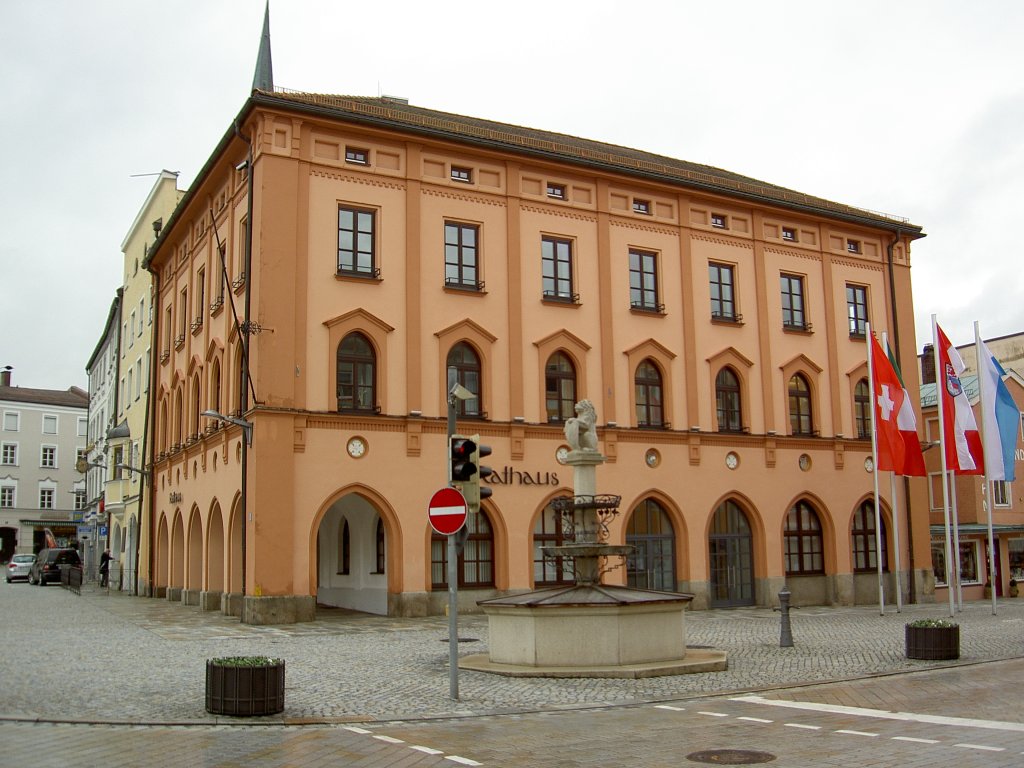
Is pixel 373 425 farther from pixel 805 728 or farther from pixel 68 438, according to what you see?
pixel 68 438


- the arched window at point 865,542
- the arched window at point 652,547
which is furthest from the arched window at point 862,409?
the arched window at point 652,547

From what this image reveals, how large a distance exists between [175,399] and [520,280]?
47.2ft

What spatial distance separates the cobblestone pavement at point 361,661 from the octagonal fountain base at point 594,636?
33cm

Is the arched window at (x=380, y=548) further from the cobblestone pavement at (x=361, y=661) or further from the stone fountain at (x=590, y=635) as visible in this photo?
the stone fountain at (x=590, y=635)

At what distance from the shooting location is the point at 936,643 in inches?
661

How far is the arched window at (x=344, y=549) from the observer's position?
1200 inches

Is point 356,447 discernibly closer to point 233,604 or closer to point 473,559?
point 473,559

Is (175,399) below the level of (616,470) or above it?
above

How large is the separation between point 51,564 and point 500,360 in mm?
33491

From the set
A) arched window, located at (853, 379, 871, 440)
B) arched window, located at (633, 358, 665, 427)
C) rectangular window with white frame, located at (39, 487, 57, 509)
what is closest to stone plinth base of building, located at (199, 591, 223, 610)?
arched window, located at (633, 358, 665, 427)

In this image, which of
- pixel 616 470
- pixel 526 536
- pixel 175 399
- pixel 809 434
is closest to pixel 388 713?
pixel 526 536

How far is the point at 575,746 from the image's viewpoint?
9.98 m

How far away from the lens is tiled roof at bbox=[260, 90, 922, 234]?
26641 millimetres

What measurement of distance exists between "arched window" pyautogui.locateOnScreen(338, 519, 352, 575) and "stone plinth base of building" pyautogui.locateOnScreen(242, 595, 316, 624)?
228 inches
